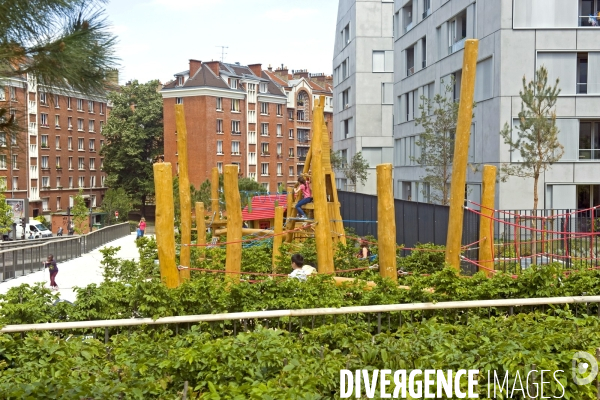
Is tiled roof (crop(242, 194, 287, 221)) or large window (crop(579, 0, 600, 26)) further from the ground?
large window (crop(579, 0, 600, 26))

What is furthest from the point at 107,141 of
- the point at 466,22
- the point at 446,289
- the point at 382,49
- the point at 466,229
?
the point at 446,289

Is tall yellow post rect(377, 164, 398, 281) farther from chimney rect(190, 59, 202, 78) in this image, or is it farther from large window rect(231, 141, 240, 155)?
large window rect(231, 141, 240, 155)

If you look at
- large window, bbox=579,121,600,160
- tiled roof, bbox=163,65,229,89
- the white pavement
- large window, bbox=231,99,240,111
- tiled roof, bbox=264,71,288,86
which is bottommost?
the white pavement

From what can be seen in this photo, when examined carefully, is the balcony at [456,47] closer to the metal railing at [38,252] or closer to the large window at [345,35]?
the metal railing at [38,252]

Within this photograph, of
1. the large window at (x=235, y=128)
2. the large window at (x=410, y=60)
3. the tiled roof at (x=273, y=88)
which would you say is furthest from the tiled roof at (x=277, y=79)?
the large window at (x=410, y=60)

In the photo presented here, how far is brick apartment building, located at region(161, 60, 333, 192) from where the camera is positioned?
249 feet

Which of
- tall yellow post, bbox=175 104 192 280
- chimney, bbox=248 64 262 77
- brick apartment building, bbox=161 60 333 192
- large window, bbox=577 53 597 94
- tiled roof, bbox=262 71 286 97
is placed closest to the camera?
tall yellow post, bbox=175 104 192 280

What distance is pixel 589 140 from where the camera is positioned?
31.7m

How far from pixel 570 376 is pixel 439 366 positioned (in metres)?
1.19

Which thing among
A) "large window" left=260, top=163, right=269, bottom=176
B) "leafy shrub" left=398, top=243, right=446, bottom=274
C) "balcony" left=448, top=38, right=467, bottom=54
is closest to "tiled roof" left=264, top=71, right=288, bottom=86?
"large window" left=260, top=163, right=269, bottom=176

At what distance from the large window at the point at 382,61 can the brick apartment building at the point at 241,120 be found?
70.4 ft

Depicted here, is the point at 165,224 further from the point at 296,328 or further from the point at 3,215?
the point at 3,215

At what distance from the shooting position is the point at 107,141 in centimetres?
7762

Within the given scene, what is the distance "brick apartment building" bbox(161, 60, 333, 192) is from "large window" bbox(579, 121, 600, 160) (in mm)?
44384
